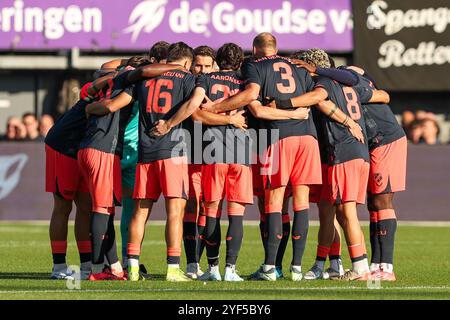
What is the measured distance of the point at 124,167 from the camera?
12406 mm

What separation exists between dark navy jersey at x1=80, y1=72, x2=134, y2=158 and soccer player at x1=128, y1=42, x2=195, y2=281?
22cm

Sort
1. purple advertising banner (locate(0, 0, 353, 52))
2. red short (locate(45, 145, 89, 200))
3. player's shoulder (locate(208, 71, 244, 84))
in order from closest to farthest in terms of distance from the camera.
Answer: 1. player's shoulder (locate(208, 71, 244, 84))
2. red short (locate(45, 145, 89, 200))
3. purple advertising banner (locate(0, 0, 353, 52))

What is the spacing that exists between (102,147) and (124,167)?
65 centimetres

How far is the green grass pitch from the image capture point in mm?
10188

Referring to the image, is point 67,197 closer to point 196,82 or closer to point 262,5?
point 196,82

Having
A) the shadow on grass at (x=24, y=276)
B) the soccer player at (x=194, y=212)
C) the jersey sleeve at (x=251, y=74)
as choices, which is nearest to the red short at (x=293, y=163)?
the jersey sleeve at (x=251, y=74)

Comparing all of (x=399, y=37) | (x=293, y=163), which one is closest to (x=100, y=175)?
(x=293, y=163)

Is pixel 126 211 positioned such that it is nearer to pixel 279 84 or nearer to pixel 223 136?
pixel 223 136

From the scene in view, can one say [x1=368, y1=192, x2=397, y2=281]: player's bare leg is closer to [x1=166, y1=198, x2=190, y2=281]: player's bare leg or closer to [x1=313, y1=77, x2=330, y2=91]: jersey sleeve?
[x1=313, y1=77, x2=330, y2=91]: jersey sleeve

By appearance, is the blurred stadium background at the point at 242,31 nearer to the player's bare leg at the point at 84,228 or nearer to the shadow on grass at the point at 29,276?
the shadow on grass at the point at 29,276

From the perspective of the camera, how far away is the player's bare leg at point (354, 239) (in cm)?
1190

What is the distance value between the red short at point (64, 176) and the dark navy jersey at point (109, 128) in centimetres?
49

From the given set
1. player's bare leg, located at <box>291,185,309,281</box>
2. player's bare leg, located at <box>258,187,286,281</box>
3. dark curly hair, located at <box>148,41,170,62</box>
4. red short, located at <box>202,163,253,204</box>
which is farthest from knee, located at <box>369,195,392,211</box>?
dark curly hair, located at <box>148,41,170,62</box>

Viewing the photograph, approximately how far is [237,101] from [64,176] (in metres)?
1.88
